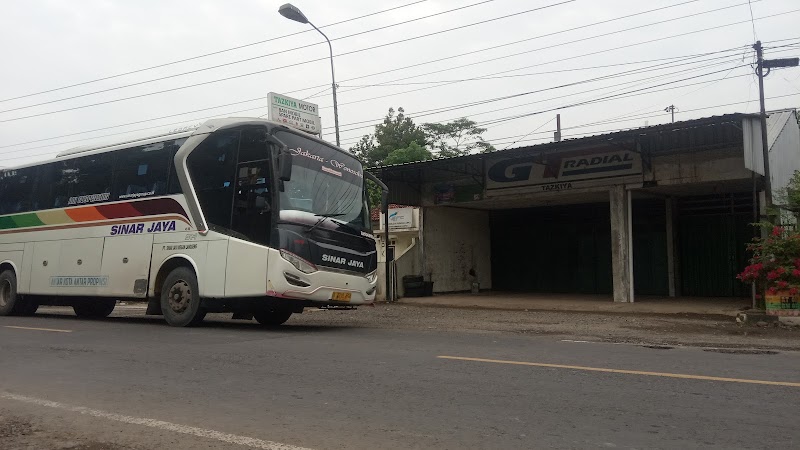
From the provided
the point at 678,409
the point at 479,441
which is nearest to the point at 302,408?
the point at 479,441

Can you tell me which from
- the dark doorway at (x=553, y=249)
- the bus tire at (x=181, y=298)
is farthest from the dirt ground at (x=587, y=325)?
the dark doorway at (x=553, y=249)

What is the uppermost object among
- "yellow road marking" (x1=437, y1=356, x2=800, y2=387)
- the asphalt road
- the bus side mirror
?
the bus side mirror

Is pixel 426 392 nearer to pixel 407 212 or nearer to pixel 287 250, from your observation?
pixel 287 250

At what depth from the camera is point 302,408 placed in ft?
17.6

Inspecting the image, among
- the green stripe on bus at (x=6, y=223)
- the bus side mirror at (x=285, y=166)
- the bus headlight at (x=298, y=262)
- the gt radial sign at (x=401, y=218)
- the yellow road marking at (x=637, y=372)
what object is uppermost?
the gt radial sign at (x=401, y=218)

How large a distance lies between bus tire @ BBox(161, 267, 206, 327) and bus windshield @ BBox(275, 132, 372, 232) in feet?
7.89

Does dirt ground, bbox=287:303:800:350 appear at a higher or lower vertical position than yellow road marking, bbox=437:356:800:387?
higher

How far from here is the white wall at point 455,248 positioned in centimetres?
2266

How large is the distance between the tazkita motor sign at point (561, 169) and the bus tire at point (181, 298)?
1203 cm

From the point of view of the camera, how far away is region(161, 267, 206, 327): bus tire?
36.8 feet

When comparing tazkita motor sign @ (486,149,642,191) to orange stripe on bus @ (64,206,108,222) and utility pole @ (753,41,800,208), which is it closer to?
utility pole @ (753,41,800,208)

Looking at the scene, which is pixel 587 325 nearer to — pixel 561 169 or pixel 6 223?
pixel 561 169

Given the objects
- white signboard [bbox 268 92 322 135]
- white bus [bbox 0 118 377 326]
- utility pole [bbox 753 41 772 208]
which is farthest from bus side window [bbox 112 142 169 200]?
utility pole [bbox 753 41 772 208]

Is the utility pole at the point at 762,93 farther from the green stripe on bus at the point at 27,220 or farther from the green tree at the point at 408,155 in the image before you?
the green tree at the point at 408,155
